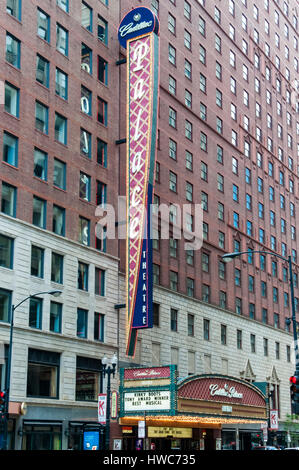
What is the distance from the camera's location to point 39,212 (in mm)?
46031

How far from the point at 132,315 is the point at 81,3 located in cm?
2653

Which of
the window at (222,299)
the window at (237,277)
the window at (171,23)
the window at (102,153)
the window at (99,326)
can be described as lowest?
the window at (99,326)

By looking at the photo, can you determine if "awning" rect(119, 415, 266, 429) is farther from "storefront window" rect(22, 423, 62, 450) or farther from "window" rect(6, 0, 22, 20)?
"window" rect(6, 0, 22, 20)

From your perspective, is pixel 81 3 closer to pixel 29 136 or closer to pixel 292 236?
pixel 29 136

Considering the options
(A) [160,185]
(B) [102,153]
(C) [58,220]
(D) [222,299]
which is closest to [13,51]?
(B) [102,153]

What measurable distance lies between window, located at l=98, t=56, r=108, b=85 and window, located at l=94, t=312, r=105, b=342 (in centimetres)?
2033

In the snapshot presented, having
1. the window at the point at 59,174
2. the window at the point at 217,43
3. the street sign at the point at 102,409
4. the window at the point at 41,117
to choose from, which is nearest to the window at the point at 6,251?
the window at the point at 59,174

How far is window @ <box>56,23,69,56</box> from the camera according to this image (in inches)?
1986

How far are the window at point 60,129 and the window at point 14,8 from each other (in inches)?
305

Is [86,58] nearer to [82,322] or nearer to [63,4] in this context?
[63,4]

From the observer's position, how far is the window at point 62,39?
1986 inches

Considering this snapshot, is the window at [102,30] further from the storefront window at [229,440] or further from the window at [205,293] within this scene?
the storefront window at [229,440]

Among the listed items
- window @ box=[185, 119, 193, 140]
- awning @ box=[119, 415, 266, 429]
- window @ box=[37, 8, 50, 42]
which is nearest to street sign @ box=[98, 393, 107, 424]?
awning @ box=[119, 415, 266, 429]
